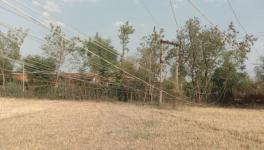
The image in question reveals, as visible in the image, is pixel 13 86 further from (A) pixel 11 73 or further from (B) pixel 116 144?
(B) pixel 116 144

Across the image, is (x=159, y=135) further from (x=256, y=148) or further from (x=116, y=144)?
(x=256, y=148)

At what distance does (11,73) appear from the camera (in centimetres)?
3916

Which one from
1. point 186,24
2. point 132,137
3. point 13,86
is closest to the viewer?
point 132,137

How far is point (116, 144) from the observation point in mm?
9000

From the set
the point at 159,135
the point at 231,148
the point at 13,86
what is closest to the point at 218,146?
the point at 231,148

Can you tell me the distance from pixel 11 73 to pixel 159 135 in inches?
1233

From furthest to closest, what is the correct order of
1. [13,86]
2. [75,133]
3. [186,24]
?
[186,24]
[13,86]
[75,133]

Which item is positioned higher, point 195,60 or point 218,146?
point 195,60

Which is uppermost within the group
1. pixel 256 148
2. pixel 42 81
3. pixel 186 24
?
pixel 186 24

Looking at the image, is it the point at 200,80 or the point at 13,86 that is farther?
the point at 200,80

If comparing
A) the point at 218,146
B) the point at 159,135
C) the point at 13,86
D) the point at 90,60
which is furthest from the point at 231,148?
the point at 90,60

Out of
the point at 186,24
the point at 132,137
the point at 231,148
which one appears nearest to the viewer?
the point at 231,148

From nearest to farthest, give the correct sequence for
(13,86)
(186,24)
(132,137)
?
(132,137)
(13,86)
(186,24)

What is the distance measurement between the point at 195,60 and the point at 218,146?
31023mm
